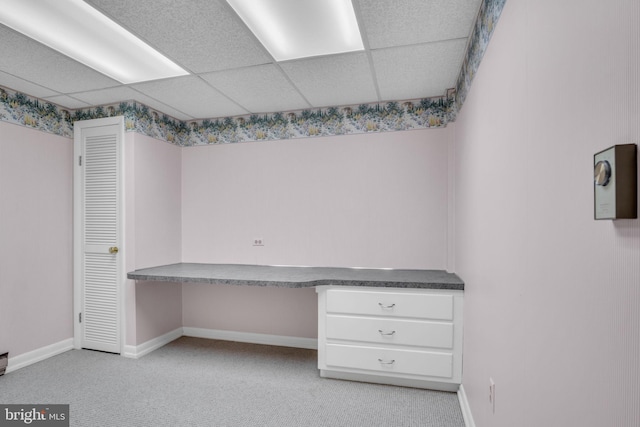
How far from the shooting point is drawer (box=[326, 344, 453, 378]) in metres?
2.35

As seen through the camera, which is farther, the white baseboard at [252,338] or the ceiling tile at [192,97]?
the white baseboard at [252,338]

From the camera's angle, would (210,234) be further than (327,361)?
Yes

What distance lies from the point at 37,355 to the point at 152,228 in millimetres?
1463

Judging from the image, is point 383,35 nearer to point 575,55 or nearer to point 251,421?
point 575,55

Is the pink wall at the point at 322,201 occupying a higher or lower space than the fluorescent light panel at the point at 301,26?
lower

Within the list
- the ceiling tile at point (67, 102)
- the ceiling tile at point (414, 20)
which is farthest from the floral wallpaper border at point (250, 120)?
the ceiling tile at point (414, 20)

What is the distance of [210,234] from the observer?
11.7ft

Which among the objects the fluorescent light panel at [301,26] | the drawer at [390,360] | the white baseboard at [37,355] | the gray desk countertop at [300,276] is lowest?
the white baseboard at [37,355]

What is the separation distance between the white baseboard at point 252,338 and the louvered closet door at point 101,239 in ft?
2.52

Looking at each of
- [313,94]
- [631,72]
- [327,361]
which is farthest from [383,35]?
[327,361]

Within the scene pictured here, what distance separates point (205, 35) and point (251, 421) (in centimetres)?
240

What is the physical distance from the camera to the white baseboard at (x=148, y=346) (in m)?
3.01

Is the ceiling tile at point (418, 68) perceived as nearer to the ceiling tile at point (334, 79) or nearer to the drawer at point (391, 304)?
the ceiling tile at point (334, 79)

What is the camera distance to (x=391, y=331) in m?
2.44
